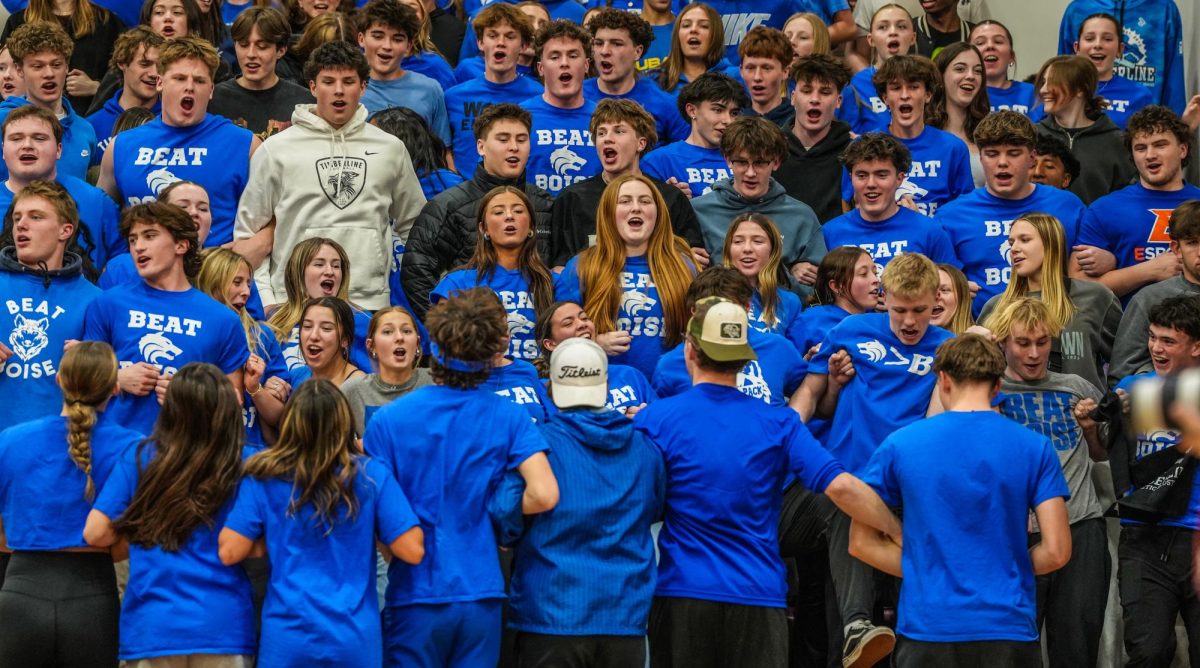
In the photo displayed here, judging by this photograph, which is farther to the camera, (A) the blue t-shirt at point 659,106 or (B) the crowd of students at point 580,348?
(A) the blue t-shirt at point 659,106

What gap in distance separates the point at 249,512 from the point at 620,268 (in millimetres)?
2999

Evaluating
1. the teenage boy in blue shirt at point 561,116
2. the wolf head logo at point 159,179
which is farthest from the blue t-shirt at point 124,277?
the teenage boy in blue shirt at point 561,116

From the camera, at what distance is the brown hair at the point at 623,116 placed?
9328 mm

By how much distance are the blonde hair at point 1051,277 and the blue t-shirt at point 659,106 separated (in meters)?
3.06

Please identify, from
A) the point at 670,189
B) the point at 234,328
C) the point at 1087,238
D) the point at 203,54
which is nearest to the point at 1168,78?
the point at 1087,238

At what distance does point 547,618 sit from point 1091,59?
7305 mm

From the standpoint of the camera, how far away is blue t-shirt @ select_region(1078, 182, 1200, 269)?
9.76m

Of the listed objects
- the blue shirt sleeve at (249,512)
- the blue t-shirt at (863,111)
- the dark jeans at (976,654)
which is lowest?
the dark jeans at (976,654)

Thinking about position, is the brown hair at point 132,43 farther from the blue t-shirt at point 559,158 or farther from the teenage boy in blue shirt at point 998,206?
the teenage boy in blue shirt at point 998,206

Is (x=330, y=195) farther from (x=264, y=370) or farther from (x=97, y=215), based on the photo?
(x=264, y=370)

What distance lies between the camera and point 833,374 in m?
7.80

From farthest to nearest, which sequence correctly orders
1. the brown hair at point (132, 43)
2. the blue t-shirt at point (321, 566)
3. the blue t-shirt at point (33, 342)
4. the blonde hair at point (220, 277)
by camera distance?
the brown hair at point (132, 43) < the blonde hair at point (220, 277) < the blue t-shirt at point (33, 342) < the blue t-shirt at point (321, 566)

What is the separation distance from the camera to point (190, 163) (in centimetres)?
940

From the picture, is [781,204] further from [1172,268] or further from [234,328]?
[234,328]
